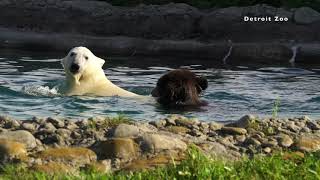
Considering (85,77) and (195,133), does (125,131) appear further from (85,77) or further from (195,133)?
(85,77)

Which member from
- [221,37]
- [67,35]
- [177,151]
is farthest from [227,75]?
Result: [177,151]

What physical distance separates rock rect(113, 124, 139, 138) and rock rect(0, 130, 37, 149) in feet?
2.17

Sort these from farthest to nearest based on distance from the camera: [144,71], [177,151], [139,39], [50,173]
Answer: [139,39] → [144,71] → [177,151] → [50,173]

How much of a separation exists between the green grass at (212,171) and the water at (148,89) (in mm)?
3783

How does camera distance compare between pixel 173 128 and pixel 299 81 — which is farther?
pixel 299 81

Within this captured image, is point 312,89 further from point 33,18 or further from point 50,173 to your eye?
point 33,18

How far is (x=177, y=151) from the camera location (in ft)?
18.7

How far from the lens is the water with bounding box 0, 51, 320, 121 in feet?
31.0

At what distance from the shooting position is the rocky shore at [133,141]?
547cm

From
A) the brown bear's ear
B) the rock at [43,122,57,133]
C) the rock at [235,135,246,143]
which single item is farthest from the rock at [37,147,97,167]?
the brown bear's ear

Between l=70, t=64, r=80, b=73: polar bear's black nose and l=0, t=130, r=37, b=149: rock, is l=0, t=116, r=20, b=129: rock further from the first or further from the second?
l=70, t=64, r=80, b=73: polar bear's black nose

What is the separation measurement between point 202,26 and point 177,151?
13.8 m

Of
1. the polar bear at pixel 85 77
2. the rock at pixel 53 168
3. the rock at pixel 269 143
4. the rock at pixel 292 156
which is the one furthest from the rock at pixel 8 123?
the polar bear at pixel 85 77

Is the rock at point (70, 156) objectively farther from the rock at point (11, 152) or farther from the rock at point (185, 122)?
the rock at point (185, 122)
